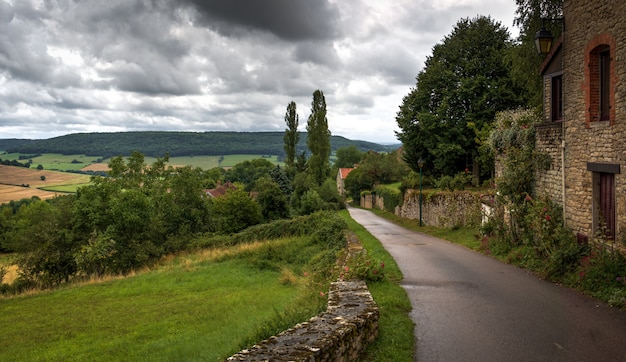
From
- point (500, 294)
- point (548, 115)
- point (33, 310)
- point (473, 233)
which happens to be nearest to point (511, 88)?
point (473, 233)

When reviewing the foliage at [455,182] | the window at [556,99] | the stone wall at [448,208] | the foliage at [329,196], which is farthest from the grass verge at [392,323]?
the foliage at [329,196]

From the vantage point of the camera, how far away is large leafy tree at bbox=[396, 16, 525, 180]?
28953 mm

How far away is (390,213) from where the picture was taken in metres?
41.8

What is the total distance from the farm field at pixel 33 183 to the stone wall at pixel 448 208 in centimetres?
7801

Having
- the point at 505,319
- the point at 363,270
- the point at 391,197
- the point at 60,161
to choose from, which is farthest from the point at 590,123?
the point at 60,161

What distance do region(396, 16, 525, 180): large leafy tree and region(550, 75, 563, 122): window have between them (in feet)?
47.4

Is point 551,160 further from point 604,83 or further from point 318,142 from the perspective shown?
point 318,142

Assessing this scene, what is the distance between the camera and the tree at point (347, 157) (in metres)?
122

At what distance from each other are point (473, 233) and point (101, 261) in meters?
20.5

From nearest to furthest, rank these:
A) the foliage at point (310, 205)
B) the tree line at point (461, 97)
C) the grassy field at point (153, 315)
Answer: the grassy field at point (153, 315) < the tree line at point (461, 97) < the foliage at point (310, 205)

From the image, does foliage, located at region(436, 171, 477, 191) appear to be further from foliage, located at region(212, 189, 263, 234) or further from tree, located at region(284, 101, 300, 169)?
tree, located at region(284, 101, 300, 169)

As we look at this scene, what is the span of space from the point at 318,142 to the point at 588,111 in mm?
50461

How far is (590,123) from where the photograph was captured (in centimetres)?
1126

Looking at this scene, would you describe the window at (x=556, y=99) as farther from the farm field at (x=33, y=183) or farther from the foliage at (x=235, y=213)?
the farm field at (x=33, y=183)
